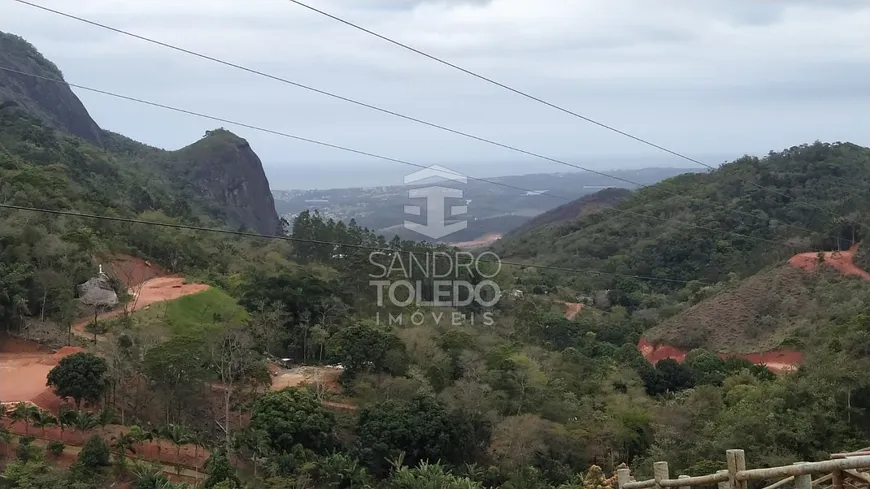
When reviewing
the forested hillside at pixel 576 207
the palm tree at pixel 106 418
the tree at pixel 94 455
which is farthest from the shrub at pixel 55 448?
the forested hillside at pixel 576 207

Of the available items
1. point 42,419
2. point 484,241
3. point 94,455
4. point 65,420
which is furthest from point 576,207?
point 94,455

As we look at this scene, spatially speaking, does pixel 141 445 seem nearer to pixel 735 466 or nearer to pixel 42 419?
pixel 42 419

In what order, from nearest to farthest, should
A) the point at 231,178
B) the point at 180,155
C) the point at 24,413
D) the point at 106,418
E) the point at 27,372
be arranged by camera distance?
the point at 24,413 < the point at 106,418 < the point at 27,372 < the point at 231,178 < the point at 180,155

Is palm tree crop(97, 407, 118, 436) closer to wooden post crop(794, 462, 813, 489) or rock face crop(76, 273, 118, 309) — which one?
rock face crop(76, 273, 118, 309)

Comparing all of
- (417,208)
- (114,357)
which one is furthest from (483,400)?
(417,208)

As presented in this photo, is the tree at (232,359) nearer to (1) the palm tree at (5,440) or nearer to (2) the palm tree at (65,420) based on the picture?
(2) the palm tree at (65,420)

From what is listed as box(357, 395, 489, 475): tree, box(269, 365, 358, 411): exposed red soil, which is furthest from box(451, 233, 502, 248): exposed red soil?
box(357, 395, 489, 475): tree
